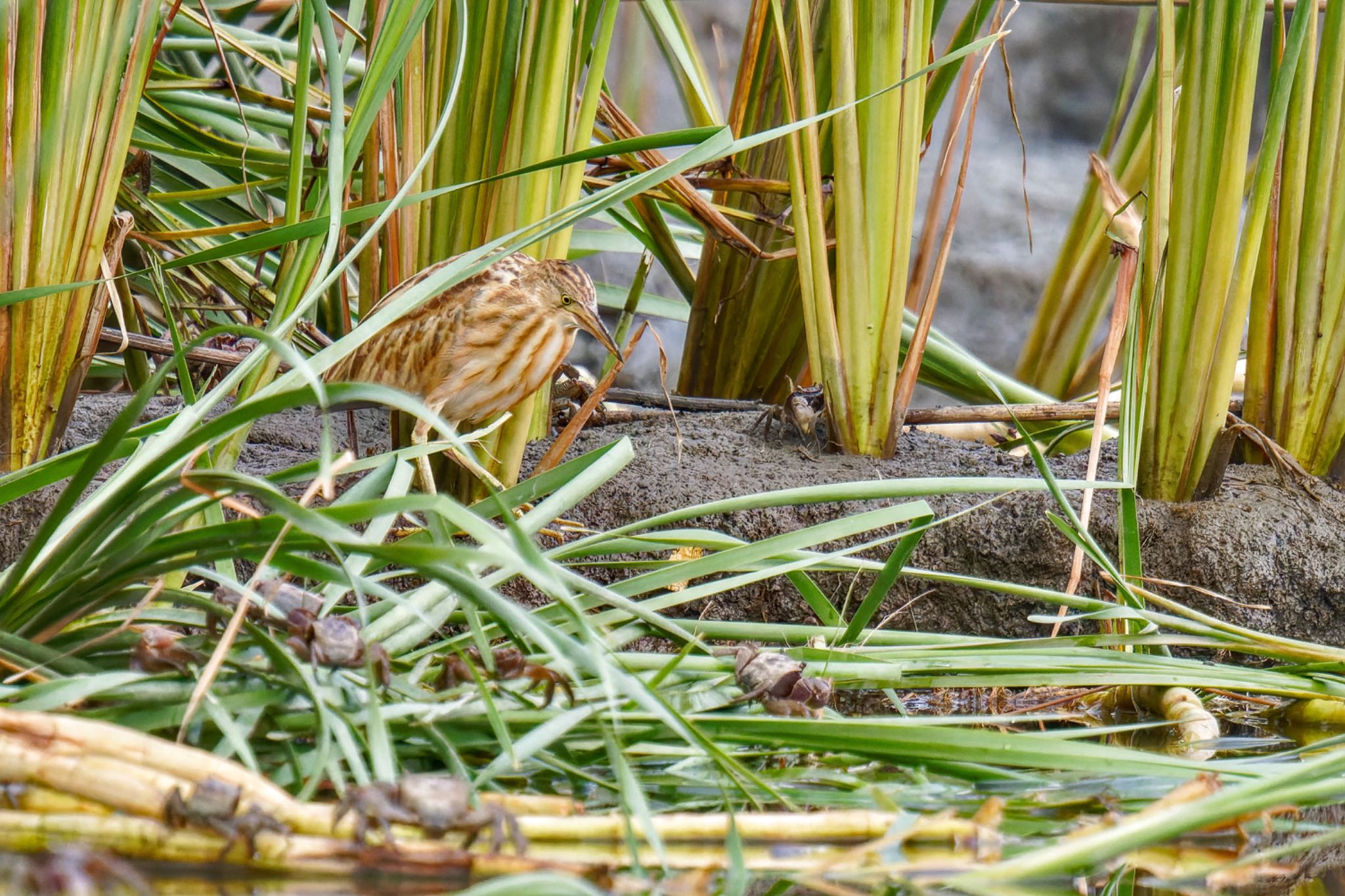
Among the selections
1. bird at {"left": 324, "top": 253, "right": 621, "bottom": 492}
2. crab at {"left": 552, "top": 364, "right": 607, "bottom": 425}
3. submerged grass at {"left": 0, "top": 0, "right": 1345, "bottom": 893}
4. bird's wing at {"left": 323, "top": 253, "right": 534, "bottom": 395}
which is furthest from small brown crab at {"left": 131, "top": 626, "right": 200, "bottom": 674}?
bird's wing at {"left": 323, "top": 253, "right": 534, "bottom": 395}

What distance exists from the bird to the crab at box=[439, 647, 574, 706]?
100cm

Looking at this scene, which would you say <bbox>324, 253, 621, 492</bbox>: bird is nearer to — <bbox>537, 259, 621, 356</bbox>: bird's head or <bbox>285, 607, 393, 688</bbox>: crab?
<bbox>537, 259, 621, 356</bbox>: bird's head

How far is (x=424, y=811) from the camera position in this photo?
921mm

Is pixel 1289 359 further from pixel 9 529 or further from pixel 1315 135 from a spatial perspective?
pixel 9 529

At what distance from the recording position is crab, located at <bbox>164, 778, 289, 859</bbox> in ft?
2.96

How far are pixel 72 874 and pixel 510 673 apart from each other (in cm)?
41

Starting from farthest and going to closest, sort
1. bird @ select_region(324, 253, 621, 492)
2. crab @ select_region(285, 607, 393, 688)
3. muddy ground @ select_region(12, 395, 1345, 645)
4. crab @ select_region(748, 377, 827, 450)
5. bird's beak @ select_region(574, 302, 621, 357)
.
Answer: bird's beak @ select_region(574, 302, 621, 357), bird @ select_region(324, 253, 621, 492), crab @ select_region(748, 377, 827, 450), muddy ground @ select_region(12, 395, 1345, 645), crab @ select_region(285, 607, 393, 688)

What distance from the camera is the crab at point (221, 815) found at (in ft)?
2.96

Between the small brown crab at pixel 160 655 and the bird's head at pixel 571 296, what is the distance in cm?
125

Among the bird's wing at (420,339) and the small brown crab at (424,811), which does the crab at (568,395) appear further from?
the small brown crab at (424,811)

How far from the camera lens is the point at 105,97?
1634 mm


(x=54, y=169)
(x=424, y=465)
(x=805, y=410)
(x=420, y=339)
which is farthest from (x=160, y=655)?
(x=420, y=339)

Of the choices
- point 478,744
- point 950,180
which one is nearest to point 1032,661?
point 478,744

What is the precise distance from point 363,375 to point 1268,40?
5.53m
